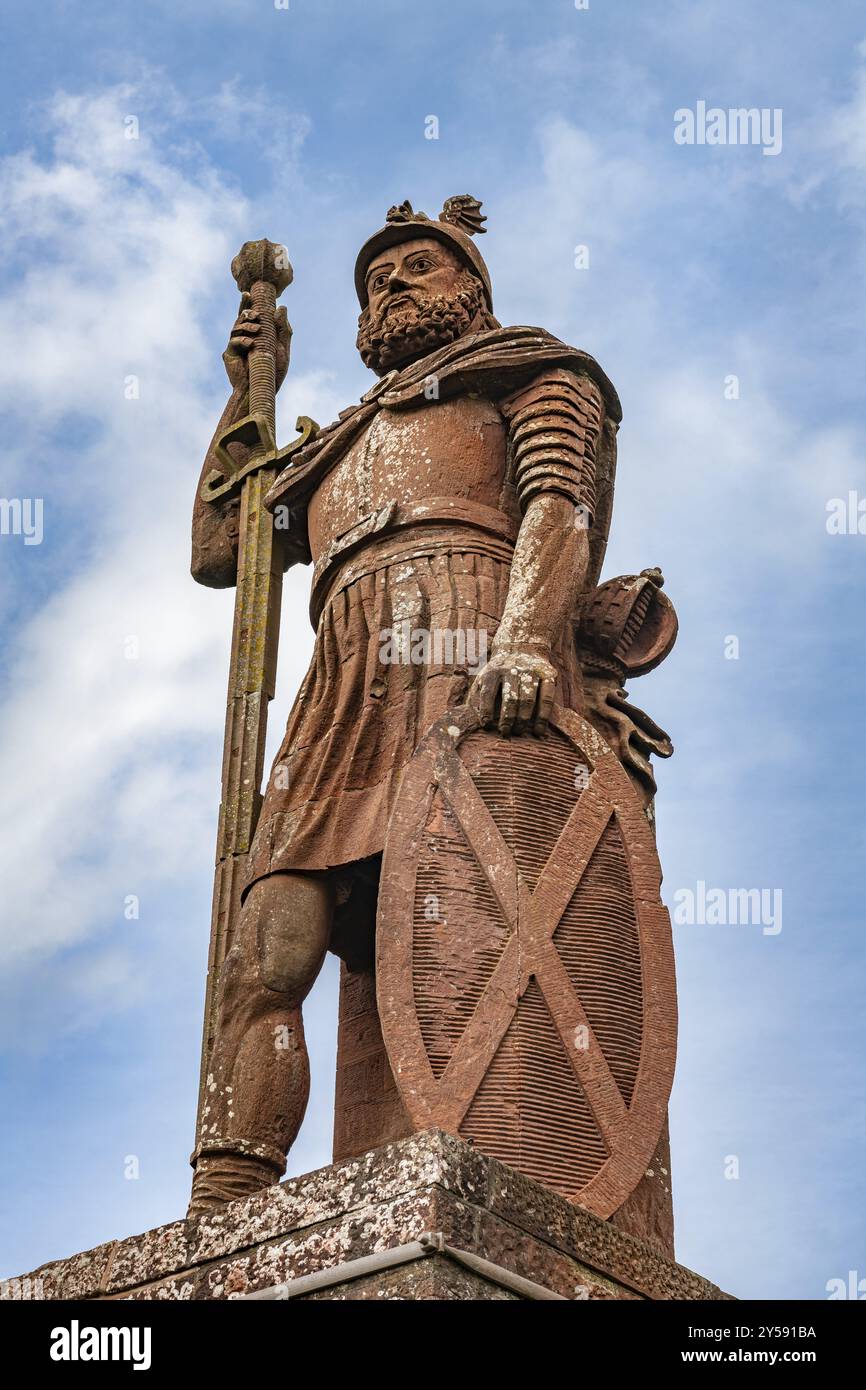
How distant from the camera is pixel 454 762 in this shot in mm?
8008

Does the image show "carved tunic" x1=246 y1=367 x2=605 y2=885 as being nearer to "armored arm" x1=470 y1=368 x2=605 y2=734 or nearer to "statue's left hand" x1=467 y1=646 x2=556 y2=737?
"armored arm" x1=470 y1=368 x2=605 y2=734

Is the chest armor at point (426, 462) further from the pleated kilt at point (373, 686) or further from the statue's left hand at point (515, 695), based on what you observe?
the statue's left hand at point (515, 695)

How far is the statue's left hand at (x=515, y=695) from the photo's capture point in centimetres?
816

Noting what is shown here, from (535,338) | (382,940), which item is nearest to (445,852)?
(382,940)

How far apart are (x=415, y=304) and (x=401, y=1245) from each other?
16.5 ft

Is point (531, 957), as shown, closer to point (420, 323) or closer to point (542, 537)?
point (542, 537)

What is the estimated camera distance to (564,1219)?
686 centimetres

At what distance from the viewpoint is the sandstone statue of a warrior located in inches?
294

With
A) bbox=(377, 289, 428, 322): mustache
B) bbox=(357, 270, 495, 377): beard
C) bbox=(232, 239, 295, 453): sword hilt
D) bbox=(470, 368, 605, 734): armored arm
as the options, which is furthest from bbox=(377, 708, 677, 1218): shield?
bbox=(232, 239, 295, 453): sword hilt

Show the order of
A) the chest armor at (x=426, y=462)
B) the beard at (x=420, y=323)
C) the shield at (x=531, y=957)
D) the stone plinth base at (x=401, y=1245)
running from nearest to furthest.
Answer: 1. the stone plinth base at (x=401, y=1245)
2. the shield at (x=531, y=957)
3. the chest armor at (x=426, y=462)
4. the beard at (x=420, y=323)

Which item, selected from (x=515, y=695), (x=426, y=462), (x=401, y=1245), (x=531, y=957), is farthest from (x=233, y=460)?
(x=401, y=1245)

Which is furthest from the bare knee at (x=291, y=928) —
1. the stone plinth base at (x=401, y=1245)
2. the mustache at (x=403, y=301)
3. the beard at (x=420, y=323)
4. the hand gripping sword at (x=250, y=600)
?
the mustache at (x=403, y=301)

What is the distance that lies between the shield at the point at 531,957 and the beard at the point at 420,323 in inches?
95.6
